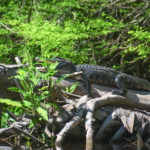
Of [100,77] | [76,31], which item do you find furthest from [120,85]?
[76,31]

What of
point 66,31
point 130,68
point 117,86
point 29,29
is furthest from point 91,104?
point 130,68

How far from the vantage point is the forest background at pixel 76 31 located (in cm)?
584

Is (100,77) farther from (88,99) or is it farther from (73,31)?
(73,31)

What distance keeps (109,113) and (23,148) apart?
56.7 inches

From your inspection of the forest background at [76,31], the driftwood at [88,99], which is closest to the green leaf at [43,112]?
the driftwood at [88,99]

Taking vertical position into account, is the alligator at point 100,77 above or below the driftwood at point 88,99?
above

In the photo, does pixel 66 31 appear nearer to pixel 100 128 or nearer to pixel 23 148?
pixel 100 128

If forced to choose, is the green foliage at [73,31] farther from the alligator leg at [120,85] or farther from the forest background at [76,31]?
the alligator leg at [120,85]

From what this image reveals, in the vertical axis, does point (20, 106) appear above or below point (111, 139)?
above

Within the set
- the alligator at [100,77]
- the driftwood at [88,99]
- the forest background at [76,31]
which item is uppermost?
the forest background at [76,31]

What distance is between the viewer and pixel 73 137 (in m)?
3.75

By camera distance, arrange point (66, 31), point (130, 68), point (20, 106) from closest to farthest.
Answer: point (20, 106) < point (66, 31) < point (130, 68)

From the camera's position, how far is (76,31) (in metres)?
6.09

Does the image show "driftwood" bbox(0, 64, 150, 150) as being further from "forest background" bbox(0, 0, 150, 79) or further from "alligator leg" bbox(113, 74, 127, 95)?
"forest background" bbox(0, 0, 150, 79)
